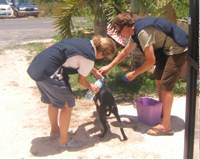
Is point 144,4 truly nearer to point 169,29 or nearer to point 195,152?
point 169,29

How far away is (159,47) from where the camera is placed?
17.4 feet

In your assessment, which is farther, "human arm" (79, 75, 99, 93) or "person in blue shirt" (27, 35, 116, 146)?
"human arm" (79, 75, 99, 93)

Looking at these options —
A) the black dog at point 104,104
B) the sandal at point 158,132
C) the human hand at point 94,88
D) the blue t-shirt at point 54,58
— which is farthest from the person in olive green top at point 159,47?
the blue t-shirt at point 54,58

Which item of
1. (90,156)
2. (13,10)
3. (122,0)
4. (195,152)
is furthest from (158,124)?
(13,10)

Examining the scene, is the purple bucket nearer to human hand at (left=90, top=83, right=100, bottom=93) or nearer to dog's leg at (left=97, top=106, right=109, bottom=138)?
dog's leg at (left=97, top=106, right=109, bottom=138)

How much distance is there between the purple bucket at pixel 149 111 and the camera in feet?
18.4

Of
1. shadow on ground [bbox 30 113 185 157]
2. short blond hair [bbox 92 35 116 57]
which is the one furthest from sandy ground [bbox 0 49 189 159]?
short blond hair [bbox 92 35 116 57]

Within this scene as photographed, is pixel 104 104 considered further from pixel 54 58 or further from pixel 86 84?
pixel 54 58

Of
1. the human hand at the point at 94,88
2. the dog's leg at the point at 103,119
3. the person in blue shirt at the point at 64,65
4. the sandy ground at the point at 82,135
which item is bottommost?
the sandy ground at the point at 82,135

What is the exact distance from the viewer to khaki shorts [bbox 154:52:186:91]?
17.4 feet

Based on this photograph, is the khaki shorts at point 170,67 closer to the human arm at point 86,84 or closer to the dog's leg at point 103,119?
the dog's leg at point 103,119

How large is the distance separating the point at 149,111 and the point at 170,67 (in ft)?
2.06

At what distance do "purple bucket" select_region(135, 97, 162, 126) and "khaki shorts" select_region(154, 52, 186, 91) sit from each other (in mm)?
327

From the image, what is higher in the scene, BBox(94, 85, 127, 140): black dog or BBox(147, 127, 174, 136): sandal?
BBox(94, 85, 127, 140): black dog
